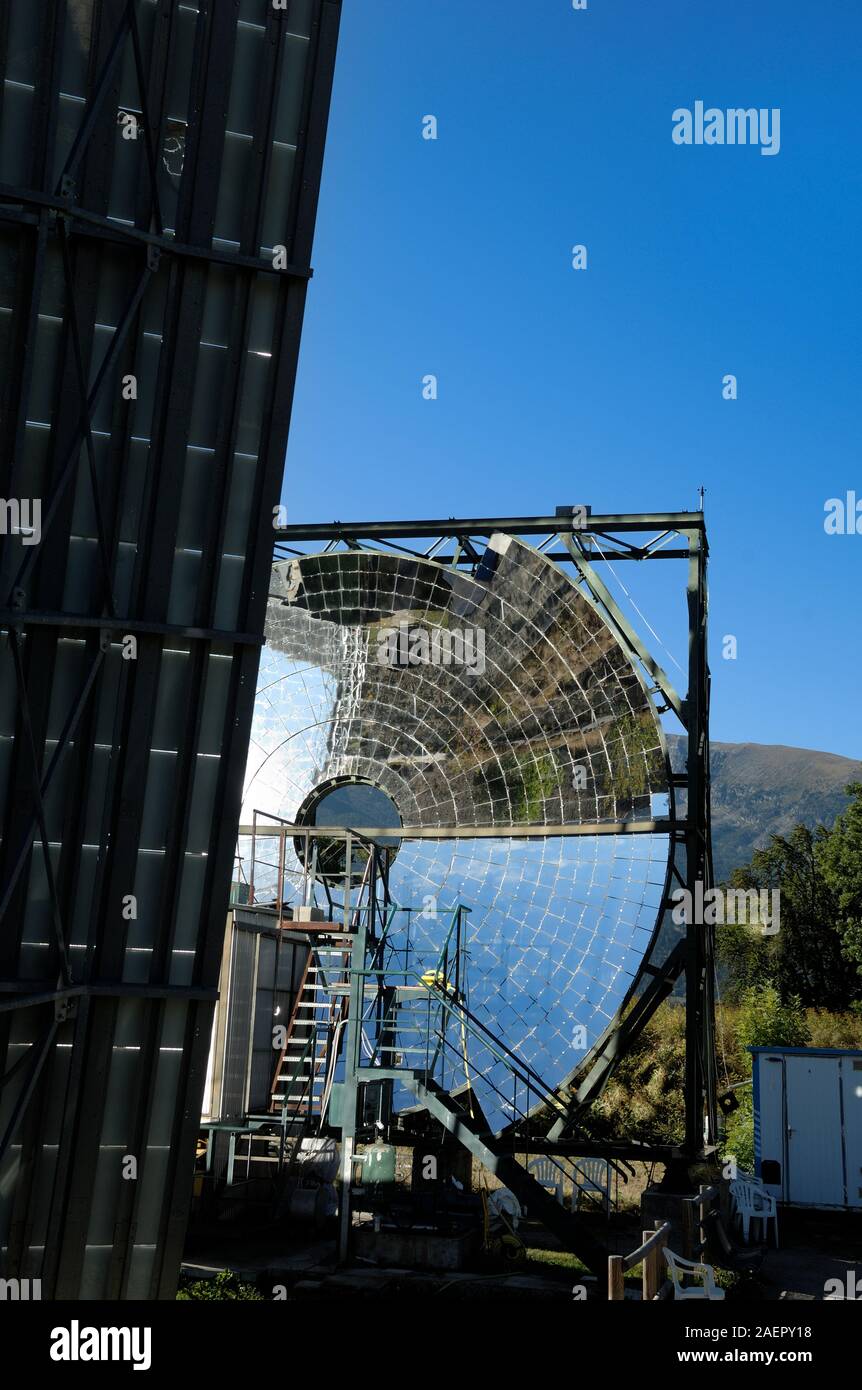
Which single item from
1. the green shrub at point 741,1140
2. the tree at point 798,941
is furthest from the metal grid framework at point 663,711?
the tree at point 798,941

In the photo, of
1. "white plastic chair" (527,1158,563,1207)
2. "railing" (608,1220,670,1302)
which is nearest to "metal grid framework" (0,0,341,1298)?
"railing" (608,1220,670,1302)

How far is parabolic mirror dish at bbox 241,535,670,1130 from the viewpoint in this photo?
2036cm

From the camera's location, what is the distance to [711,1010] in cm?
2159

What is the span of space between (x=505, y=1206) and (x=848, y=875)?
35.1 m

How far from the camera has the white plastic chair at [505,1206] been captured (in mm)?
19938

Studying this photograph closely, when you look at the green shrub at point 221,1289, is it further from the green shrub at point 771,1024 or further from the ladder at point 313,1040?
the green shrub at point 771,1024

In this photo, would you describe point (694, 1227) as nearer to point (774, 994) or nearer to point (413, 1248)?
point (413, 1248)

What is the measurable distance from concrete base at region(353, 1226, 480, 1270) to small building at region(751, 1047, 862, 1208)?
27.8 feet

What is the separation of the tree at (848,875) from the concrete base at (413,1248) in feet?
114

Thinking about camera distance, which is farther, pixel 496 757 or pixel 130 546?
pixel 496 757

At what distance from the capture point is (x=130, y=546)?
10.2 m

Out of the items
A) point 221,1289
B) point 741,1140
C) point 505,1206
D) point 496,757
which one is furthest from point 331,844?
point 741,1140
